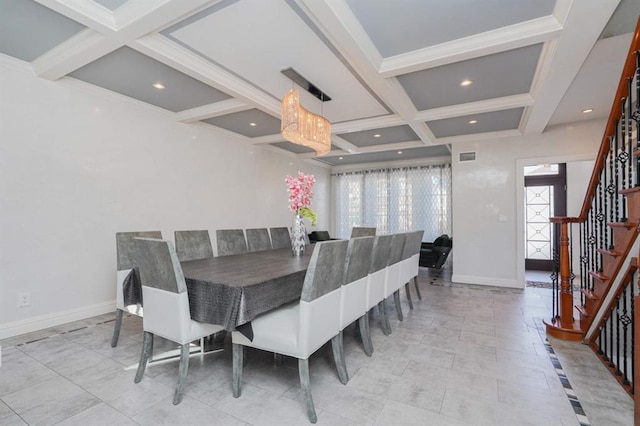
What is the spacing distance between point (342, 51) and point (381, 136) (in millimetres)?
2926

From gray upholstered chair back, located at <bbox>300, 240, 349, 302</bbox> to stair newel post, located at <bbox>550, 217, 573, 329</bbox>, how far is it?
2.33 m

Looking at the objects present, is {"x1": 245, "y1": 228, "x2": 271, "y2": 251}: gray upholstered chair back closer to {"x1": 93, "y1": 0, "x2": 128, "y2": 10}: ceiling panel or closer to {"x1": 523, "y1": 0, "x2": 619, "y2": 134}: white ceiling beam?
{"x1": 93, "y1": 0, "x2": 128, "y2": 10}: ceiling panel

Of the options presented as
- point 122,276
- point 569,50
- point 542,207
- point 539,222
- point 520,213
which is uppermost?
point 569,50

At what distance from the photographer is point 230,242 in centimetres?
338

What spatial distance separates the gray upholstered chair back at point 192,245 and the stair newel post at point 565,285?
3.49 meters

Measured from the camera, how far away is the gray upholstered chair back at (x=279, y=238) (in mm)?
4027

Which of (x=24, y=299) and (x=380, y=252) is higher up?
(x=380, y=252)

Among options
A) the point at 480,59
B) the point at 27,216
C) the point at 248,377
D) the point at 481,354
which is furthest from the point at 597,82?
the point at 27,216

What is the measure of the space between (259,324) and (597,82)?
4105 mm

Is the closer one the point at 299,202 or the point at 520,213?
the point at 299,202

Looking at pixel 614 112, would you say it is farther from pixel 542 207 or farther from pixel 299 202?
pixel 542 207

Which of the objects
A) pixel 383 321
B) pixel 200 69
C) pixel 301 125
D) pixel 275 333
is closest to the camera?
pixel 275 333

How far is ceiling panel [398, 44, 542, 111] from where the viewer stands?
2.71 metres

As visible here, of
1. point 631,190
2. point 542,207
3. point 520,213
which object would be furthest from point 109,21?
point 542,207
